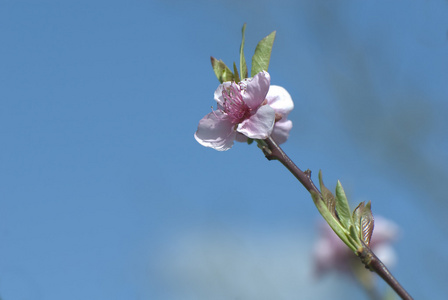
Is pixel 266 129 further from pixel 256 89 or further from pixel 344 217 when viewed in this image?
pixel 344 217

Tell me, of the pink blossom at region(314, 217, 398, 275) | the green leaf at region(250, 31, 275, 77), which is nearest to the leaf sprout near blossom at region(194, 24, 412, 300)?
the green leaf at region(250, 31, 275, 77)

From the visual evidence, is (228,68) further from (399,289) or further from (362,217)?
(399,289)

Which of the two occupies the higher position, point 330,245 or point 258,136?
point 330,245

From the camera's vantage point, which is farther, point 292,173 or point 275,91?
point 275,91

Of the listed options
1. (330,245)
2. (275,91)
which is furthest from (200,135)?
(330,245)

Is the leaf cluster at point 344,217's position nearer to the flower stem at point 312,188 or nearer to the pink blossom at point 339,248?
the flower stem at point 312,188
